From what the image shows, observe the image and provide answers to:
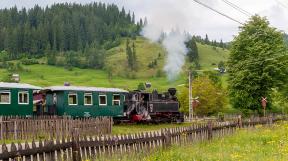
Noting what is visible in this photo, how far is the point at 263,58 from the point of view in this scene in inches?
2136

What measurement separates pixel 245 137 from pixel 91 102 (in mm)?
16935

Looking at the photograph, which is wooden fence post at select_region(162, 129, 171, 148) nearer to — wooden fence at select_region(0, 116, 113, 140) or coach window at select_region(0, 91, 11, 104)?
wooden fence at select_region(0, 116, 113, 140)

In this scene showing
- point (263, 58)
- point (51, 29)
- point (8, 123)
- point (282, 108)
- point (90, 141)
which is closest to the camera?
point (90, 141)

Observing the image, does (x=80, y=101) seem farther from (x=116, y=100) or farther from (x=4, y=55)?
→ (x=4, y=55)

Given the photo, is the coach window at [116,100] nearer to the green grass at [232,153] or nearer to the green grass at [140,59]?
the green grass at [232,153]

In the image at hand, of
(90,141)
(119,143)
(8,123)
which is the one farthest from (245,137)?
(8,123)

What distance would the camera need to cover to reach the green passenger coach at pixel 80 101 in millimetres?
33688

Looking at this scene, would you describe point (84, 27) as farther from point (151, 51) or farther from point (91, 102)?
point (91, 102)

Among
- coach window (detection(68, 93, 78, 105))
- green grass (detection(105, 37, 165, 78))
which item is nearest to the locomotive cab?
coach window (detection(68, 93, 78, 105))

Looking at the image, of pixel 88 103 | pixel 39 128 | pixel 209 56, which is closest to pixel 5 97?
pixel 39 128

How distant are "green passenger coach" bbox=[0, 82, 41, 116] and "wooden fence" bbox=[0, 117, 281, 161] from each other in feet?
50.3

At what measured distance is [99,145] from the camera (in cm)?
1276

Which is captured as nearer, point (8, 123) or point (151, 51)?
point (8, 123)

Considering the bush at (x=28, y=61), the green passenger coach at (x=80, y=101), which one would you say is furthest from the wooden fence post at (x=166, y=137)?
the bush at (x=28, y=61)
